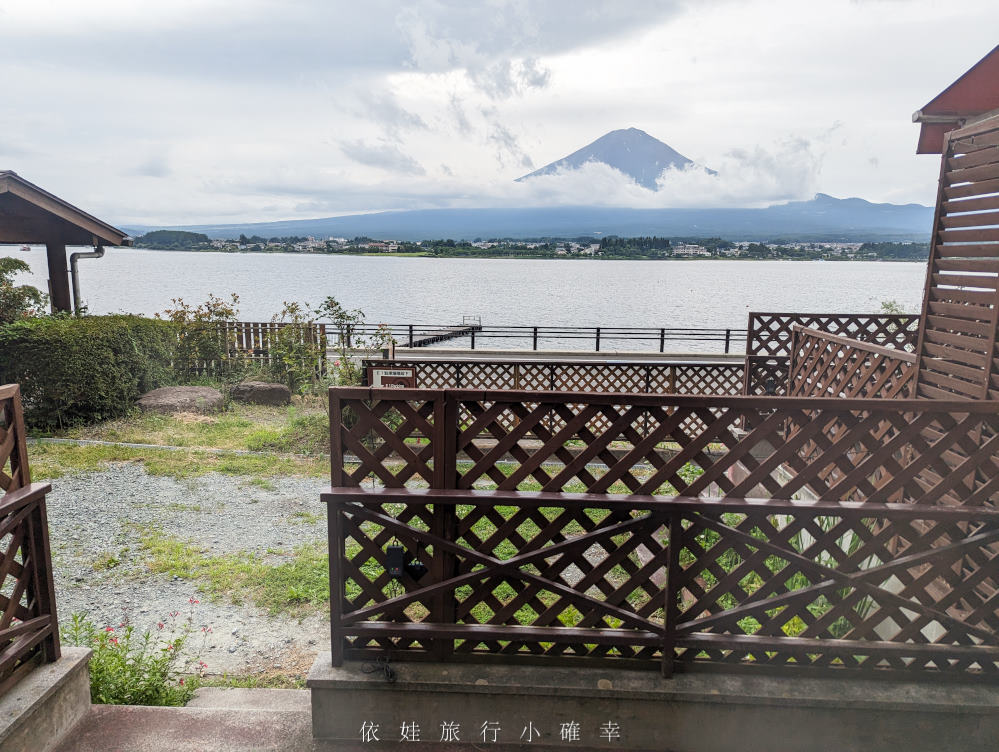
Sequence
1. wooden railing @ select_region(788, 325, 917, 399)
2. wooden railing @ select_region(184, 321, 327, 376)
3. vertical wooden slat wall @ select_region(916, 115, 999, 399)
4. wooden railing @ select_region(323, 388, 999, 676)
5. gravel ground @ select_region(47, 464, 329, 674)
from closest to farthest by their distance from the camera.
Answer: wooden railing @ select_region(323, 388, 999, 676), vertical wooden slat wall @ select_region(916, 115, 999, 399), gravel ground @ select_region(47, 464, 329, 674), wooden railing @ select_region(788, 325, 917, 399), wooden railing @ select_region(184, 321, 327, 376)

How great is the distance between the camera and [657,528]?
118 inches

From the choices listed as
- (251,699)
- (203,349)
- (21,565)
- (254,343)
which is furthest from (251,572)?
(254,343)

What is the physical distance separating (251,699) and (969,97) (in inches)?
236

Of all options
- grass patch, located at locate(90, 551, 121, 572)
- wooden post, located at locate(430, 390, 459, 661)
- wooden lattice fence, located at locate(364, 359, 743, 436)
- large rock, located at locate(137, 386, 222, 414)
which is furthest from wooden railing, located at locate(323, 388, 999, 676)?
large rock, located at locate(137, 386, 222, 414)

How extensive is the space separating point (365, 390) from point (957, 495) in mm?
3069

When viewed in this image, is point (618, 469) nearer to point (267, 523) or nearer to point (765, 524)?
point (765, 524)

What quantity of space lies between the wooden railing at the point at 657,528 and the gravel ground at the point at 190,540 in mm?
1774

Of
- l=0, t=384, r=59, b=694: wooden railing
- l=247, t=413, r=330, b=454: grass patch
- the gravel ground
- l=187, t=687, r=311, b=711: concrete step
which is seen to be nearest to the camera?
l=0, t=384, r=59, b=694: wooden railing

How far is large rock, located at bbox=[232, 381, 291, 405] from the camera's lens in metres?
12.4

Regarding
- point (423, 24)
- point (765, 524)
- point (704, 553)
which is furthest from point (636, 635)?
point (423, 24)

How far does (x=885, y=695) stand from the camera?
3.03 meters

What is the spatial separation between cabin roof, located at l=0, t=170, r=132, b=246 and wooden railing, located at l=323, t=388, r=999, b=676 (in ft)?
36.1

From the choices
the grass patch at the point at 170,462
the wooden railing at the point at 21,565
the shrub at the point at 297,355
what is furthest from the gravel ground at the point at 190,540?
the shrub at the point at 297,355

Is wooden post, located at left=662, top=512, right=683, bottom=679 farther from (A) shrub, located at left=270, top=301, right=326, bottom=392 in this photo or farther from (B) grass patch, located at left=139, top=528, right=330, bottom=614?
(A) shrub, located at left=270, top=301, right=326, bottom=392
